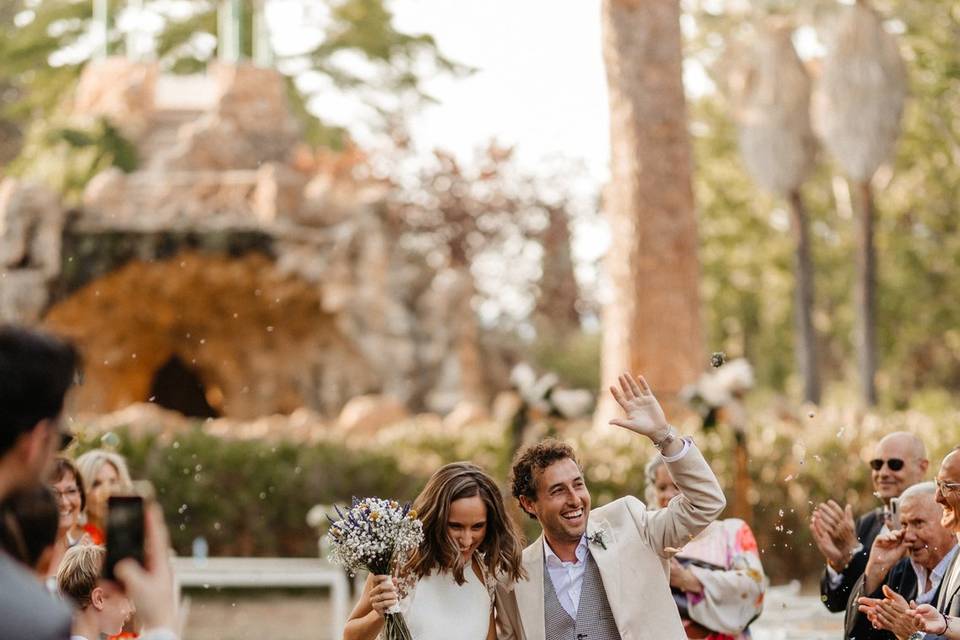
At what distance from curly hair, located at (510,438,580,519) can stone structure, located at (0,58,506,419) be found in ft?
56.9

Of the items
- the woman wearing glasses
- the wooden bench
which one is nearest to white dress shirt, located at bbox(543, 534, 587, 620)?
the woman wearing glasses

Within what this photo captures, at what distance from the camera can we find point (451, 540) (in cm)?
442

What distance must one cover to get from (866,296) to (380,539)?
20442 millimetres

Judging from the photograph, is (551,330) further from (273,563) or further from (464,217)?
(273,563)

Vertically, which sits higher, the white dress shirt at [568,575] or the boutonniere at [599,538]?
the boutonniere at [599,538]

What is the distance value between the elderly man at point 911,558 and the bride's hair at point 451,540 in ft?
3.90

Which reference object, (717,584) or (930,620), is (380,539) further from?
(717,584)

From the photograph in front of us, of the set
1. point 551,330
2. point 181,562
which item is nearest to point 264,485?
point 181,562

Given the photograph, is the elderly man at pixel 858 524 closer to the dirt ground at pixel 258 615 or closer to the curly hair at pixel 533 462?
the curly hair at pixel 533 462

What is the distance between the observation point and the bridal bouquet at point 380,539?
13.9 ft

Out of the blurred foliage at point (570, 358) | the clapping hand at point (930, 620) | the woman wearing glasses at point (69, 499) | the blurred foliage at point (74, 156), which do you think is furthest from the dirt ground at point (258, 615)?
the blurred foliage at point (570, 358)

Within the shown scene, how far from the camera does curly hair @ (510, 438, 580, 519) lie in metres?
4.46

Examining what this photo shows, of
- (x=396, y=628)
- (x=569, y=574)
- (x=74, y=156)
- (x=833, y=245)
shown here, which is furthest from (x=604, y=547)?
(x=833, y=245)

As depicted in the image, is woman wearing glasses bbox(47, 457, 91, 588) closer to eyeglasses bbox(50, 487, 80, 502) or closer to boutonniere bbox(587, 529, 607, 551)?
eyeglasses bbox(50, 487, 80, 502)
